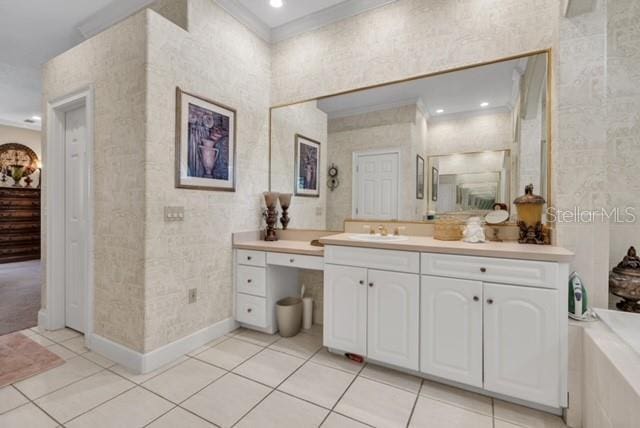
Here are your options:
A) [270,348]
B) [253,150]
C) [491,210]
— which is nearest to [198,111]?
[253,150]

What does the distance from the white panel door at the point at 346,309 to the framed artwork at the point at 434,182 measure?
2.91 ft

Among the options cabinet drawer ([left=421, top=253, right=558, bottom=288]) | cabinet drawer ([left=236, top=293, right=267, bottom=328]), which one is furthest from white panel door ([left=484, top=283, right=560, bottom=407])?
cabinet drawer ([left=236, top=293, right=267, bottom=328])

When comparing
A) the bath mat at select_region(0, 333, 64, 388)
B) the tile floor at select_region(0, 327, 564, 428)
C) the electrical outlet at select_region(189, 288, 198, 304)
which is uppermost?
the electrical outlet at select_region(189, 288, 198, 304)

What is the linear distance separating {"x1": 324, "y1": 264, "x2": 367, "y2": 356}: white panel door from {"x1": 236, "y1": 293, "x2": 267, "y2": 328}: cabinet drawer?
66 centimetres

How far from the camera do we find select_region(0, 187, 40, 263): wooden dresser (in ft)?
18.8

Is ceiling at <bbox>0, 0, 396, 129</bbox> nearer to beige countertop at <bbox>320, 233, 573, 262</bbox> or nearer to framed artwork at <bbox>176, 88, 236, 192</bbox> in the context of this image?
framed artwork at <bbox>176, 88, 236, 192</bbox>

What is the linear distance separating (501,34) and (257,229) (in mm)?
2593

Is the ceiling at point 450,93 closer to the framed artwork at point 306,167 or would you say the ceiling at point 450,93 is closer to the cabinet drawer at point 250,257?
the framed artwork at point 306,167

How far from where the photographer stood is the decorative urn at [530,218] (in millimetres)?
1928

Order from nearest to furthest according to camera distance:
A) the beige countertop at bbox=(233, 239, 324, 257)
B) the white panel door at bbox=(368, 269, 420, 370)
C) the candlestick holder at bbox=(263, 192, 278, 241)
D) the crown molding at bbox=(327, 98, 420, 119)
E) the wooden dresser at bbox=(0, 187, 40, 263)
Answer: the white panel door at bbox=(368, 269, 420, 370), the beige countertop at bbox=(233, 239, 324, 257), the crown molding at bbox=(327, 98, 420, 119), the candlestick holder at bbox=(263, 192, 278, 241), the wooden dresser at bbox=(0, 187, 40, 263)

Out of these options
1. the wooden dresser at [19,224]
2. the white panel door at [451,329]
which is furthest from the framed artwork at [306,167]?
the wooden dresser at [19,224]

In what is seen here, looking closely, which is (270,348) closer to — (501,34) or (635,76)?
(501,34)

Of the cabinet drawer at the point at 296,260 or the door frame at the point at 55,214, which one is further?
the door frame at the point at 55,214

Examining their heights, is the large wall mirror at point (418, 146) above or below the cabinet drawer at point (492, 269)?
above
